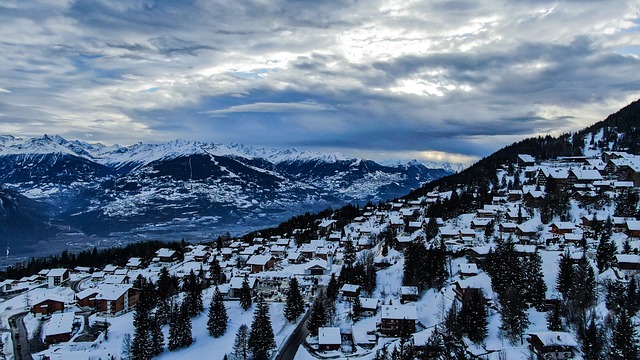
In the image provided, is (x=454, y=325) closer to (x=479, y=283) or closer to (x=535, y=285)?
(x=535, y=285)

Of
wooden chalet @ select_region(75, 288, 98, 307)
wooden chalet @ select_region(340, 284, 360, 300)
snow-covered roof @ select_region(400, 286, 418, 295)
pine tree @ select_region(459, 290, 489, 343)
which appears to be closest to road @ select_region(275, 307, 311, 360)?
wooden chalet @ select_region(340, 284, 360, 300)

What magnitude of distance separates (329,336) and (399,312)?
8899 millimetres

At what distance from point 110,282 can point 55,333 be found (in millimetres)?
23129

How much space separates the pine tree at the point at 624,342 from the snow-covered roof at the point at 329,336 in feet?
85.2

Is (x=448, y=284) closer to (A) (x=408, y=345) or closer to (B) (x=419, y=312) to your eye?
(B) (x=419, y=312)

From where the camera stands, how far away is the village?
167ft

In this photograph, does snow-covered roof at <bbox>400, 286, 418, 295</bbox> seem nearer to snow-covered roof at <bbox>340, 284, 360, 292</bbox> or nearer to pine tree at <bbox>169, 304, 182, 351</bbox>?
snow-covered roof at <bbox>340, 284, 360, 292</bbox>

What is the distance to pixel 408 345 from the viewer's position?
46219mm

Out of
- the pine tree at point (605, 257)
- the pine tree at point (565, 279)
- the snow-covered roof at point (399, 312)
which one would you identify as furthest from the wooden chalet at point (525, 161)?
the snow-covered roof at point (399, 312)

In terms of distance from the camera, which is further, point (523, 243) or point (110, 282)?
point (110, 282)

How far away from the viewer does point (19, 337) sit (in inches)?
2312

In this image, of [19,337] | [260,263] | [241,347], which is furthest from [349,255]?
[19,337]

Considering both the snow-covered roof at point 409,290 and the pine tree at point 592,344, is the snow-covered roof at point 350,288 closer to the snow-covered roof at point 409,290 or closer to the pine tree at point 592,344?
the snow-covered roof at point 409,290

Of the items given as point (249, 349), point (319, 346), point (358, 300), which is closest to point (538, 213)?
point (358, 300)
